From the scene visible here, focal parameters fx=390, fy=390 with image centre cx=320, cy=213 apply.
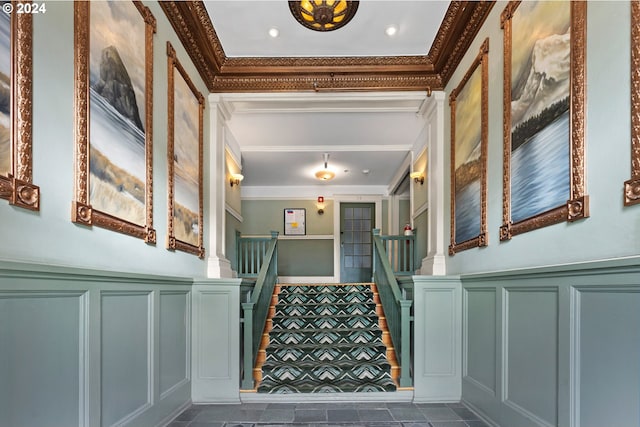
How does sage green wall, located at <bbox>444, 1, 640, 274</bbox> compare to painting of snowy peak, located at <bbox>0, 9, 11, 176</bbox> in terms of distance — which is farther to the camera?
sage green wall, located at <bbox>444, 1, 640, 274</bbox>

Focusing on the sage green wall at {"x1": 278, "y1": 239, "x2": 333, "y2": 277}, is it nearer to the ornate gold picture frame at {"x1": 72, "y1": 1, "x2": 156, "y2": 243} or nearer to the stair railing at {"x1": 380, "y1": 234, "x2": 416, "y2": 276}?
the stair railing at {"x1": 380, "y1": 234, "x2": 416, "y2": 276}

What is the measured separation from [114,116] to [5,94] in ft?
2.65

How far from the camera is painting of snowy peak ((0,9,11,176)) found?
1.43 metres

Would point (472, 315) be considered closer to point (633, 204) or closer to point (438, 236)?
point (438, 236)

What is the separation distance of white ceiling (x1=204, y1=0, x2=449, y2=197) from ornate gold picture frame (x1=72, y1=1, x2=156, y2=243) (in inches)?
41.1

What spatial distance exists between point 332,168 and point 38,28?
616 centimetres

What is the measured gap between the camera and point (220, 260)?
412 cm

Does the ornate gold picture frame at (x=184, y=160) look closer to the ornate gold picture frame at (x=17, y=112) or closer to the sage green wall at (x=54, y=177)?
the sage green wall at (x=54, y=177)

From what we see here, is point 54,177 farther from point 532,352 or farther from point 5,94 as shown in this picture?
point 532,352

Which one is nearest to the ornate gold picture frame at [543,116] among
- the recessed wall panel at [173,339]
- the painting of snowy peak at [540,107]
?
the painting of snowy peak at [540,107]

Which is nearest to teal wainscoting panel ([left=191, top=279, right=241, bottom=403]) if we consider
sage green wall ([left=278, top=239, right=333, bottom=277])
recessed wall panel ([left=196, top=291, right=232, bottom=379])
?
recessed wall panel ([left=196, top=291, right=232, bottom=379])

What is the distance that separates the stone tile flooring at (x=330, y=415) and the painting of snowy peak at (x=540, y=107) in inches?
70.5

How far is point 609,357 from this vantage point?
167cm

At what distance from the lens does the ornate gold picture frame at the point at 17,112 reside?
1.45 m
